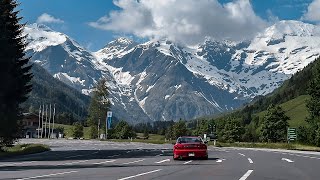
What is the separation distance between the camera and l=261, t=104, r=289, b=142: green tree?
112 meters

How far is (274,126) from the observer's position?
113 m

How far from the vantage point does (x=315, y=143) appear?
2916 inches

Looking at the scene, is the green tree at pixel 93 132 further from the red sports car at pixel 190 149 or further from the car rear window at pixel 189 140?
the red sports car at pixel 190 149

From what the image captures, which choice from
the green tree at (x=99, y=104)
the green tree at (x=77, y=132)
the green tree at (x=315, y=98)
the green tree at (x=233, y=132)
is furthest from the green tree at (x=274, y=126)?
the green tree at (x=77, y=132)

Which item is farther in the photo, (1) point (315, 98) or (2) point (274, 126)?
(2) point (274, 126)

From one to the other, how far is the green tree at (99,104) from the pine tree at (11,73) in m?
89.5

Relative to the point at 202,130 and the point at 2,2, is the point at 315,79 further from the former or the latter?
the point at 202,130

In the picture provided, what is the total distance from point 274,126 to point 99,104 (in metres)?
48.1

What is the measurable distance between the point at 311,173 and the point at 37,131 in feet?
552

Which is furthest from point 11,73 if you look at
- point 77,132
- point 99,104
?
point 77,132

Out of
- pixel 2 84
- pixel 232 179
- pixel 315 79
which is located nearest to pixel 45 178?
pixel 232 179

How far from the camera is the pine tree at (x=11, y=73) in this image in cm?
4078

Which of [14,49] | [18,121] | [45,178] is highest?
[14,49]

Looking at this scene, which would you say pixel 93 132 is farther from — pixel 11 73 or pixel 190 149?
pixel 190 149
